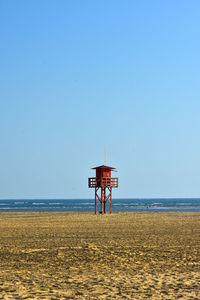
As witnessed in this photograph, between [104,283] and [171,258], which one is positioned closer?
[104,283]

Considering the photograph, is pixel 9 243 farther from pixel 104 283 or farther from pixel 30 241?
pixel 104 283

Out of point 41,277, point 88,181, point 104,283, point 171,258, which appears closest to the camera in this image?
point 104,283

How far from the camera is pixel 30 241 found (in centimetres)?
2066

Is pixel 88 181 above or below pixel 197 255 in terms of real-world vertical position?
above

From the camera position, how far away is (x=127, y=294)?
973 centimetres

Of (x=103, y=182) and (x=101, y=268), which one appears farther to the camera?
(x=103, y=182)

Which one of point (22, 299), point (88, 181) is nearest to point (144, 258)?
point (22, 299)

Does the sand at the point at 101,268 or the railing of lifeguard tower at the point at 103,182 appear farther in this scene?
the railing of lifeguard tower at the point at 103,182

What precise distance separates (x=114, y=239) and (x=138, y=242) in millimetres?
1833

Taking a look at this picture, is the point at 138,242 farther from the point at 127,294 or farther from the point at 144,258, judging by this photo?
the point at 127,294

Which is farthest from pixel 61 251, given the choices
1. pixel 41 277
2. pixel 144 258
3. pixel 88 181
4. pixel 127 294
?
pixel 88 181

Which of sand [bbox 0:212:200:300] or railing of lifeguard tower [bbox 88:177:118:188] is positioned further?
railing of lifeguard tower [bbox 88:177:118:188]

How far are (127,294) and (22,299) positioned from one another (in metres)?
2.29

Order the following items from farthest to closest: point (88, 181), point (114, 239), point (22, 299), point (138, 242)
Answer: point (88, 181) < point (114, 239) < point (138, 242) < point (22, 299)
